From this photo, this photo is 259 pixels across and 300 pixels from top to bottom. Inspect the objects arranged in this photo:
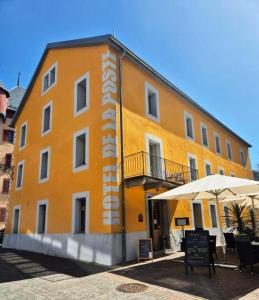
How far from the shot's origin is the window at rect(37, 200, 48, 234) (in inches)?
594

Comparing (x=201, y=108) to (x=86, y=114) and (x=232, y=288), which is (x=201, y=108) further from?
(x=232, y=288)

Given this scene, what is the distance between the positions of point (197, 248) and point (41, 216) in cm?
1011

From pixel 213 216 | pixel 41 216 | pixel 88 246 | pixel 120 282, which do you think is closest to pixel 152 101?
pixel 88 246

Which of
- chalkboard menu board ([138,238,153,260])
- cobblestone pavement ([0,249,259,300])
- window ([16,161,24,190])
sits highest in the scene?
window ([16,161,24,190])

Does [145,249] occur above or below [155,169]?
below

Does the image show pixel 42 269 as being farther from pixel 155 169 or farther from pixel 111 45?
pixel 111 45

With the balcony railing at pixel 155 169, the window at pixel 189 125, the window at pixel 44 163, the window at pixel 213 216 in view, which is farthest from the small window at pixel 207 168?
the window at pixel 44 163

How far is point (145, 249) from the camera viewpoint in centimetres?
1053

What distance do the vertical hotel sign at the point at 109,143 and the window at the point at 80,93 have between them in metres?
1.52

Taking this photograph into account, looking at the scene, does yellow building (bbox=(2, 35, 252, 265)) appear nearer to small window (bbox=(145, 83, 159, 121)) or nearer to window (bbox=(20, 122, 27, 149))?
small window (bbox=(145, 83, 159, 121))

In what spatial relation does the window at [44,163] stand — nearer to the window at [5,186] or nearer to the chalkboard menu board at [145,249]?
the chalkboard menu board at [145,249]

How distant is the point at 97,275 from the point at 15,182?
507 inches

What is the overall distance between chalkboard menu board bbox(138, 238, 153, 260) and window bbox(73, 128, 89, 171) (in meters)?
4.25

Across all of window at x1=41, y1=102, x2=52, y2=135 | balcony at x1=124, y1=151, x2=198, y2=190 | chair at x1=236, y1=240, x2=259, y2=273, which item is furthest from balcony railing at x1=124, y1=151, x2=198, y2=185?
window at x1=41, y1=102, x2=52, y2=135
